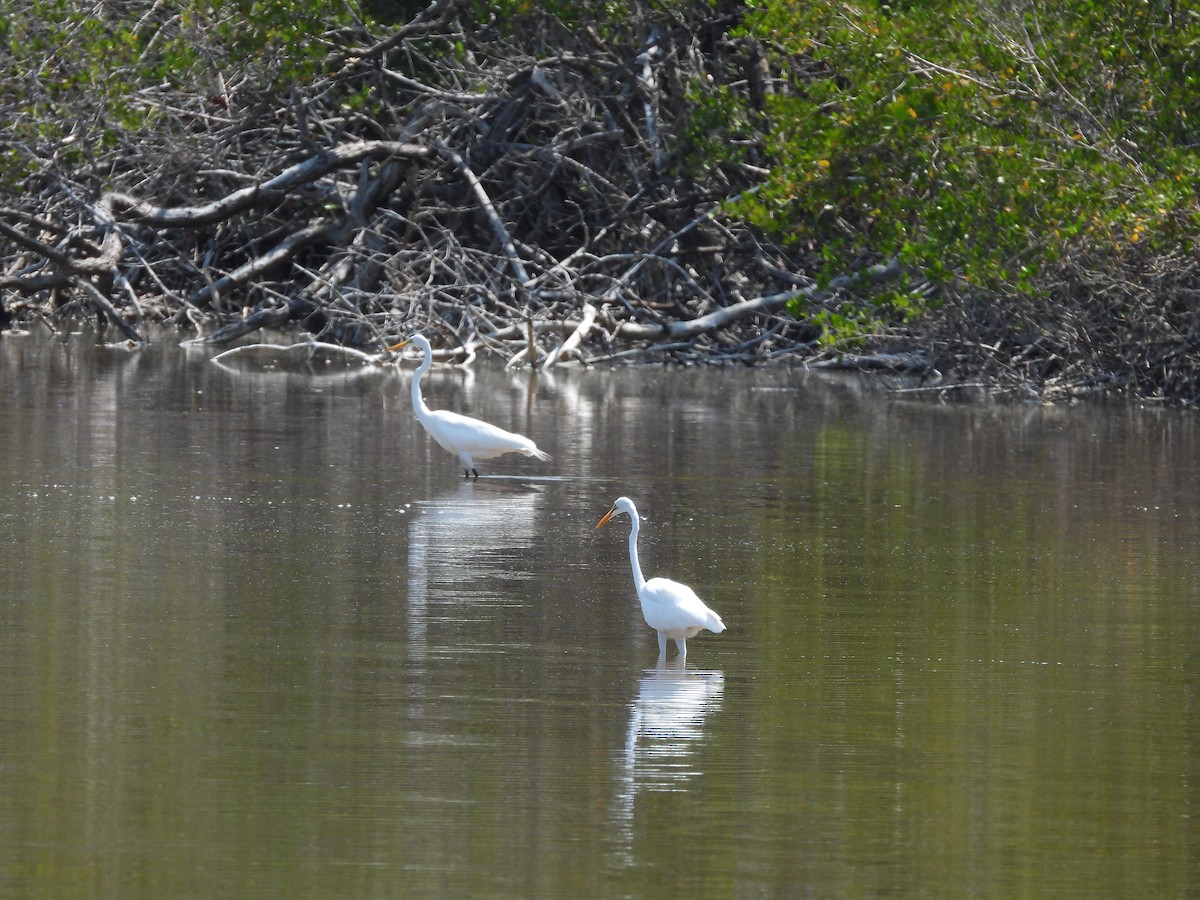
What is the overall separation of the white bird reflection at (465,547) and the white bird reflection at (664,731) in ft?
3.48

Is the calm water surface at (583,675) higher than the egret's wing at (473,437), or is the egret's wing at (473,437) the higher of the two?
the egret's wing at (473,437)

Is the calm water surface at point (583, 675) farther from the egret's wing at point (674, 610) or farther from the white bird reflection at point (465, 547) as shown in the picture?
the egret's wing at point (674, 610)

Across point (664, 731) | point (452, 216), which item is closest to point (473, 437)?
point (664, 731)

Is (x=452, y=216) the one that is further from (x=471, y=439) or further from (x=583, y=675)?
(x=583, y=675)

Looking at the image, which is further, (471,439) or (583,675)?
(471,439)

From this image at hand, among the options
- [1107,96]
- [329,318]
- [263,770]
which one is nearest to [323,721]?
[263,770]

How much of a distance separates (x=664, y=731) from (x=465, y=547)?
4.48 metres

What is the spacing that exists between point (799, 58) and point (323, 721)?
65.9ft

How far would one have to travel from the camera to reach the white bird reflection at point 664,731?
657 centimetres

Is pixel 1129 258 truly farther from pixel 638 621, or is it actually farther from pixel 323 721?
pixel 323 721

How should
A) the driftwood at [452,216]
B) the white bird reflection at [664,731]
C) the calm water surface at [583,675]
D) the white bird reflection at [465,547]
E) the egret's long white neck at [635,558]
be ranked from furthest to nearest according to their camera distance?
the driftwood at [452,216] → the white bird reflection at [465,547] → the egret's long white neck at [635,558] → the white bird reflection at [664,731] → the calm water surface at [583,675]

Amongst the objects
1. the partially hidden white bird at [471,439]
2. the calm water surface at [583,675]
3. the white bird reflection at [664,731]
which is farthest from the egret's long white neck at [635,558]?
the partially hidden white bird at [471,439]

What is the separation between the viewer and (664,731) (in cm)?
732

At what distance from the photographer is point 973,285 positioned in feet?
67.8
